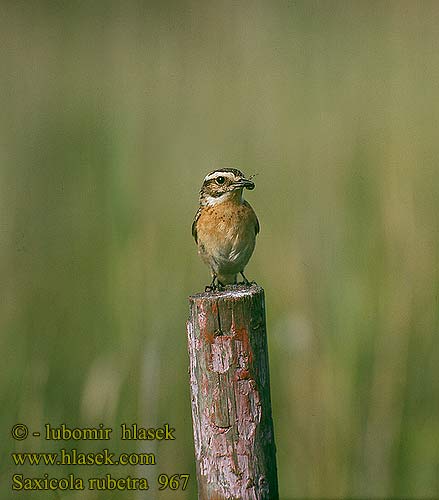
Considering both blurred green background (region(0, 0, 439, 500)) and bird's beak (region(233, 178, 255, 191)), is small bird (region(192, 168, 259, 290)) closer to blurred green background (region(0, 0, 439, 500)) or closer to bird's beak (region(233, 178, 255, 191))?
bird's beak (region(233, 178, 255, 191))

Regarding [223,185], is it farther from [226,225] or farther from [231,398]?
[231,398]

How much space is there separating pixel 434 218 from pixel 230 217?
5.82ft

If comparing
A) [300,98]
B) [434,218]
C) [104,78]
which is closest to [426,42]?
[300,98]

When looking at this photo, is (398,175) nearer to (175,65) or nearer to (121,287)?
(121,287)

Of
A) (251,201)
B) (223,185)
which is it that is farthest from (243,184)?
(251,201)

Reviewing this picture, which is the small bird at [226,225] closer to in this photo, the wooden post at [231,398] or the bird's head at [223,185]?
the bird's head at [223,185]

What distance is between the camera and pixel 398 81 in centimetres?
649

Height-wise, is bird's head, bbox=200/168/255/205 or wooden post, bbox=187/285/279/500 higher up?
bird's head, bbox=200/168/255/205

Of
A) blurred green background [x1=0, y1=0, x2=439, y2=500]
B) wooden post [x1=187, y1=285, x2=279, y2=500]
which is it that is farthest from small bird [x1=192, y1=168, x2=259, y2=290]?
wooden post [x1=187, y1=285, x2=279, y2=500]

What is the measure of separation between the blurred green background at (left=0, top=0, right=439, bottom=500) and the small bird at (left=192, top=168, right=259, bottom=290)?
44 centimetres

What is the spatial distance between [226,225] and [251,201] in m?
1.94

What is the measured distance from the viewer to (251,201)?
19.8ft

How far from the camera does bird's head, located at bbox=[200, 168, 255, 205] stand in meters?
4.09

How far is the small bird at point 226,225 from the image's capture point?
4102 mm
